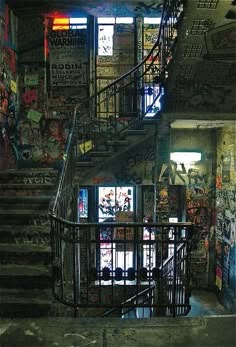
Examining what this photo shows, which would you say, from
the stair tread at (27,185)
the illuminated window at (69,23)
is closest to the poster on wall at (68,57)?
the illuminated window at (69,23)

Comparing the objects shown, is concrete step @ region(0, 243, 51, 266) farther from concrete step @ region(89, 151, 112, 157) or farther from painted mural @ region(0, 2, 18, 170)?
painted mural @ region(0, 2, 18, 170)

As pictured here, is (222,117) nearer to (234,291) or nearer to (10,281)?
(234,291)

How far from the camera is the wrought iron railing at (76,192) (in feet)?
12.7

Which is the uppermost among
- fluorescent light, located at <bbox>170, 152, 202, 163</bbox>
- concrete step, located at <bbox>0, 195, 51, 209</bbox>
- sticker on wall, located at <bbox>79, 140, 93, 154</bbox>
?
sticker on wall, located at <bbox>79, 140, 93, 154</bbox>

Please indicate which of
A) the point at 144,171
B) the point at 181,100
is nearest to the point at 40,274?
the point at 144,171

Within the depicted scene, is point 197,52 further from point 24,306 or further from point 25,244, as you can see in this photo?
point 24,306

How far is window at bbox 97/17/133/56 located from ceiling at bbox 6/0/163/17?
24 centimetres

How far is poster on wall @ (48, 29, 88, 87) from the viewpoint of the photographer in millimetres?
8734

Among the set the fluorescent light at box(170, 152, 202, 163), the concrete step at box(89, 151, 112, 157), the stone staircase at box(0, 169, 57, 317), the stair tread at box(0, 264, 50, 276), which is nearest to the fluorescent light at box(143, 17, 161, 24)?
the fluorescent light at box(170, 152, 202, 163)

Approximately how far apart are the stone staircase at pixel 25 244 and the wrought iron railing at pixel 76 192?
0.28 m

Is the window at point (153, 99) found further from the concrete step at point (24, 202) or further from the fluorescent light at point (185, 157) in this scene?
the concrete step at point (24, 202)

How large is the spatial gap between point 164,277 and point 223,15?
4.08 meters

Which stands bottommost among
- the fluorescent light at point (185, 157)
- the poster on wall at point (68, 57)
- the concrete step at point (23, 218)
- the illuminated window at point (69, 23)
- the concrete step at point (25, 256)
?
the concrete step at point (25, 256)

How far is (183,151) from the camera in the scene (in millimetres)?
8969
